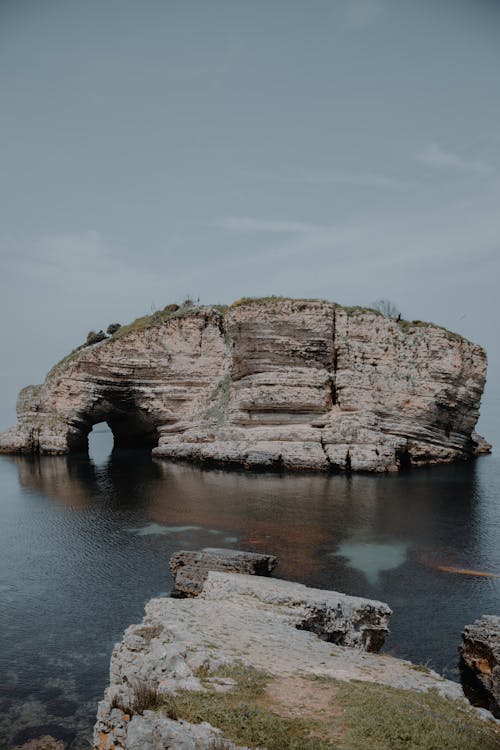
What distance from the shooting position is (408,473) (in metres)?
51.8

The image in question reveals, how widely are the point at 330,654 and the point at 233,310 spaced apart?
1786 inches

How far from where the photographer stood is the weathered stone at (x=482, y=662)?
49.3 feet

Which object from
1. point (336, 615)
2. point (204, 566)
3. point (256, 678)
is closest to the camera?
point (256, 678)

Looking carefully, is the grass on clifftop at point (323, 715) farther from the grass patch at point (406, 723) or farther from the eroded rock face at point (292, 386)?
the eroded rock face at point (292, 386)

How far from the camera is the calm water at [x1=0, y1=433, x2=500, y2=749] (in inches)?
706

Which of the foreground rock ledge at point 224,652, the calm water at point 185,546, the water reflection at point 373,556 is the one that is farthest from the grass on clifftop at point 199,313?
the foreground rock ledge at point 224,652

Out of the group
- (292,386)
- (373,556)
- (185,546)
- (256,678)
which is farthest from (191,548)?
(292,386)

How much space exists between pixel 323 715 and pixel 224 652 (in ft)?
11.5

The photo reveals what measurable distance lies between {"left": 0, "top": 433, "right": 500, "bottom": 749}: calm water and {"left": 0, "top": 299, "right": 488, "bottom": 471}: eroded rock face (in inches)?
207

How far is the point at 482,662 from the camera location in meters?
15.9

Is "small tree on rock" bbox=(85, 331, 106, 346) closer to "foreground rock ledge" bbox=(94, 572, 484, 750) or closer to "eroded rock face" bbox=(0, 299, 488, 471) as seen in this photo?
"eroded rock face" bbox=(0, 299, 488, 471)

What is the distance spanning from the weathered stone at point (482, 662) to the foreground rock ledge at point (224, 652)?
1.76 meters

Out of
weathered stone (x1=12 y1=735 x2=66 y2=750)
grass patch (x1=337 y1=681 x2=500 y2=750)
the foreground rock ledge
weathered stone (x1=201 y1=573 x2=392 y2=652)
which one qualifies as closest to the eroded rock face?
weathered stone (x1=201 y1=573 x2=392 y2=652)

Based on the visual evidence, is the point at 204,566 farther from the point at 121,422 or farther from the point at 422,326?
the point at 121,422
